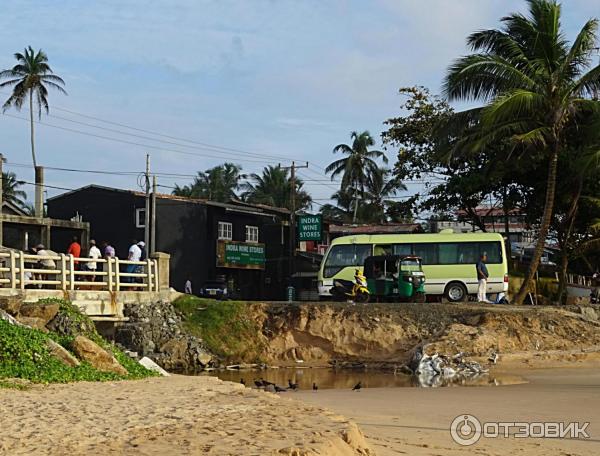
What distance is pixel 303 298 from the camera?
4762 cm

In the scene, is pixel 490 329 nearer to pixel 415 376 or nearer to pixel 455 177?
pixel 415 376

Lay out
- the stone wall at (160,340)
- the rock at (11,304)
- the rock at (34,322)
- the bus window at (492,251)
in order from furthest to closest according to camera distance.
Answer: the bus window at (492,251), the stone wall at (160,340), the rock at (11,304), the rock at (34,322)

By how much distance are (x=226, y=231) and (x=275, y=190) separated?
84.5 ft

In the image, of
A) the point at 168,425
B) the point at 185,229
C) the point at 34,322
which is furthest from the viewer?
the point at 185,229

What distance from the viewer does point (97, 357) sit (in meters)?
16.8

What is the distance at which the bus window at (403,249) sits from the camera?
33.8 metres

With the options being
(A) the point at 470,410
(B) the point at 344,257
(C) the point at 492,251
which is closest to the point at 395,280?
(B) the point at 344,257

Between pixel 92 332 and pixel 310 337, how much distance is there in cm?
836

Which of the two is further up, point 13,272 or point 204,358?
point 13,272

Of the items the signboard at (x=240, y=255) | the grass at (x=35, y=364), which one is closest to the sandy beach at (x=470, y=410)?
the grass at (x=35, y=364)

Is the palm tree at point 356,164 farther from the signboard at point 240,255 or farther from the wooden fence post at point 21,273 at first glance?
the wooden fence post at point 21,273

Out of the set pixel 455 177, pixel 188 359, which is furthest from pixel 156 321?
pixel 455 177

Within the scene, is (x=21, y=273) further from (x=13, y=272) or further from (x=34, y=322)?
(x=34, y=322)

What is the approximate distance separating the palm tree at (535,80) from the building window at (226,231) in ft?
62.8
